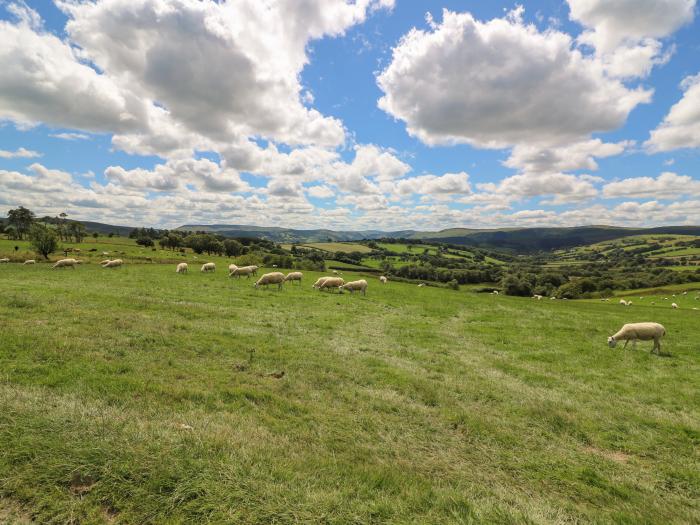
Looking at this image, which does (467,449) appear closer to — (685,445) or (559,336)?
(685,445)

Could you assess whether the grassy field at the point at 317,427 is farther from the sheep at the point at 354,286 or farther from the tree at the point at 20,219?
the tree at the point at 20,219

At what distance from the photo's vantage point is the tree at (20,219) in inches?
4879

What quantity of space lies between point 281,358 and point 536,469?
9.03 meters

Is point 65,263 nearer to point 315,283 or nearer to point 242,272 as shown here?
point 242,272

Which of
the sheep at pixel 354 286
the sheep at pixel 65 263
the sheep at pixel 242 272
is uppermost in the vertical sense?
the sheep at pixel 65 263

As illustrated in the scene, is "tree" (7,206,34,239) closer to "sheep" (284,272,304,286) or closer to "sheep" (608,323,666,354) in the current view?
"sheep" (284,272,304,286)

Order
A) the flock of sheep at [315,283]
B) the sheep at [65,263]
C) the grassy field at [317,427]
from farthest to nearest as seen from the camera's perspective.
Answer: the sheep at [65,263] → the flock of sheep at [315,283] → the grassy field at [317,427]

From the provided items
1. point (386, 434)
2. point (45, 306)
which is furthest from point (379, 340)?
point (45, 306)

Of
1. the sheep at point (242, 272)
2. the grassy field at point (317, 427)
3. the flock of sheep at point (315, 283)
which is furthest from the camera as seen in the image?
the sheep at point (242, 272)

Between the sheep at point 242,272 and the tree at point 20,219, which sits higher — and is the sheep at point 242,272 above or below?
below

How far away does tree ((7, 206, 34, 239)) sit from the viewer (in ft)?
407

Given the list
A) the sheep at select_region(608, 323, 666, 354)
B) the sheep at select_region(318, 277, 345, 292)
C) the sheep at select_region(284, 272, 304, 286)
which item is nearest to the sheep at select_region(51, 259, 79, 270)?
the sheep at select_region(284, 272, 304, 286)

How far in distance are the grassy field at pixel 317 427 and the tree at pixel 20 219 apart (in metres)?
154

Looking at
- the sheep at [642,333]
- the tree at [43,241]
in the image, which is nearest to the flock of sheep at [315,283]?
the sheep at [642,333]
